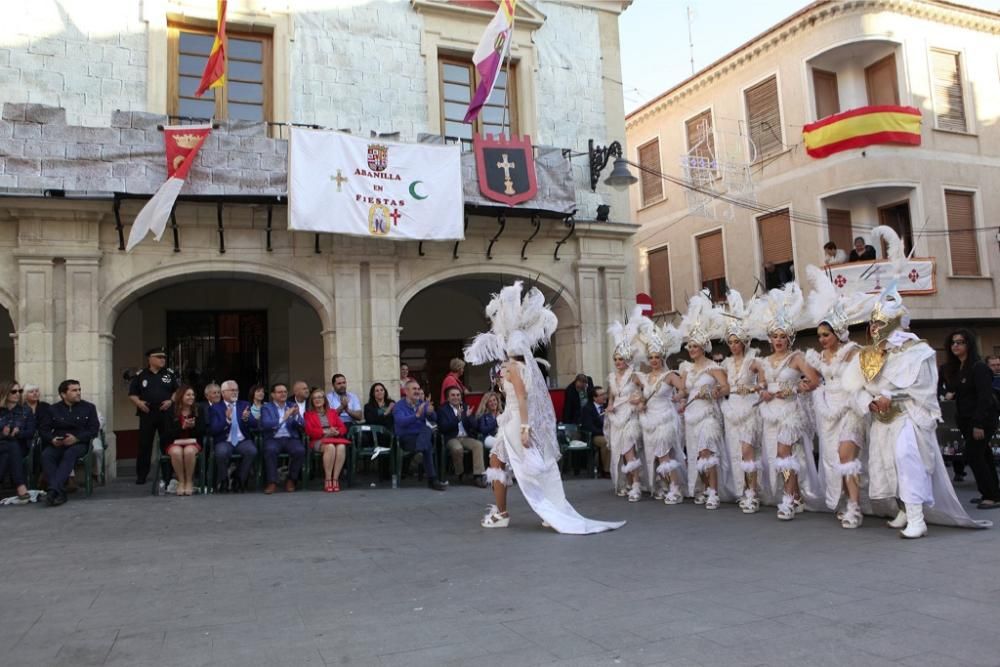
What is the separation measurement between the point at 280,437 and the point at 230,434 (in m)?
0.60

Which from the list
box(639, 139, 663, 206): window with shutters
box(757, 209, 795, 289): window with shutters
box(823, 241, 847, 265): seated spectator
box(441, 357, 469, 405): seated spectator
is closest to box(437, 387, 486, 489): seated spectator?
box(441, 357, 469, 405): seated spectator

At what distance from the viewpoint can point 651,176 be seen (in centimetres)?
2447

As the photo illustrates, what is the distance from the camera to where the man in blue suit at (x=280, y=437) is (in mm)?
9914

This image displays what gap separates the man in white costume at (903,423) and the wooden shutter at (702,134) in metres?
15.2

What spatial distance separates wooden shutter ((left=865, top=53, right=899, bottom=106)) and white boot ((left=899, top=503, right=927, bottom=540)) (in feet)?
51.4

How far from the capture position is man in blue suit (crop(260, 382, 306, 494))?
9914 mm

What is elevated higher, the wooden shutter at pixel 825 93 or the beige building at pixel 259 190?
the wooden shutter at pixel 825 93

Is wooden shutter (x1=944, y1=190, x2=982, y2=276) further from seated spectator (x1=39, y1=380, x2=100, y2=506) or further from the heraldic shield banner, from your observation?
seated spectator (x1=39, y1=380, x2=100, y2=506)

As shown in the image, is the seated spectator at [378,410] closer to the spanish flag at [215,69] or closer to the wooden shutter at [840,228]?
the spanish flag at [215,69]

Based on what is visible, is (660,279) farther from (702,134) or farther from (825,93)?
(825,93)

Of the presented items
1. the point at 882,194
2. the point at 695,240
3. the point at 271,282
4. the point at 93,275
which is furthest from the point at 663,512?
the point at 695,240

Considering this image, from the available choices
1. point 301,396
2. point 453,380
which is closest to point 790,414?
point 453,380

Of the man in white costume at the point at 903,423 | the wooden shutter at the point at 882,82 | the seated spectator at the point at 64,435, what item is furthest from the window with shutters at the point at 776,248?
the seated spectator at the point at 64,435

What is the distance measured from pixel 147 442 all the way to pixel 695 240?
54.1 feet
